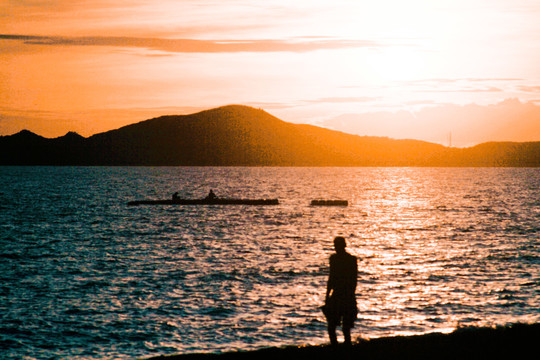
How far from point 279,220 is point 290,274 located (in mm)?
42910

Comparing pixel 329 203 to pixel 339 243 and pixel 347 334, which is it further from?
pixel 339 243

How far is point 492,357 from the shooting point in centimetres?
1426

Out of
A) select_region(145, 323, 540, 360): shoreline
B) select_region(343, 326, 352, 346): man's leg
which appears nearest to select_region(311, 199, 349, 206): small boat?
select_region(145, 323, 540, 360): shoreline

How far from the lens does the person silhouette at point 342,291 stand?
1498 cm

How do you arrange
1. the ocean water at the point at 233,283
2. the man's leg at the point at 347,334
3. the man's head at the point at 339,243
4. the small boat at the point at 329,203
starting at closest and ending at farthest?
the man's head at the point at 339,243
the man's leg at the point at 347,334
the ocean water at the point at 233,283
the small boat at the point at 329,203

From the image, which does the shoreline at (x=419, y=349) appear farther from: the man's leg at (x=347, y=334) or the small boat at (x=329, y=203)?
the small boat at (x=329, y=203)

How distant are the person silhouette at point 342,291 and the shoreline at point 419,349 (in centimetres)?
58

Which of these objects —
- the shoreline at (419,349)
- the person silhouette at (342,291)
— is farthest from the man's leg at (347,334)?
the shoreline at (419,349)

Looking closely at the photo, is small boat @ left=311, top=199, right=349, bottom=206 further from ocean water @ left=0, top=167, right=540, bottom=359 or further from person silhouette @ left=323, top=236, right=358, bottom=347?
person silhouette @ left=323, top=236, right=358, bottom=347

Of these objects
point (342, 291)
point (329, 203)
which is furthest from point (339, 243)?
point (329, 203)

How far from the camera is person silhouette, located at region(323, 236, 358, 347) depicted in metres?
15.0

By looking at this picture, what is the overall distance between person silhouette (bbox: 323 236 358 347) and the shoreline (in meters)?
0.58

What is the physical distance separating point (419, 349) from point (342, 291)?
224 centimetres

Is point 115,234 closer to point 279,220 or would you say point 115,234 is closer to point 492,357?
point 279,220
